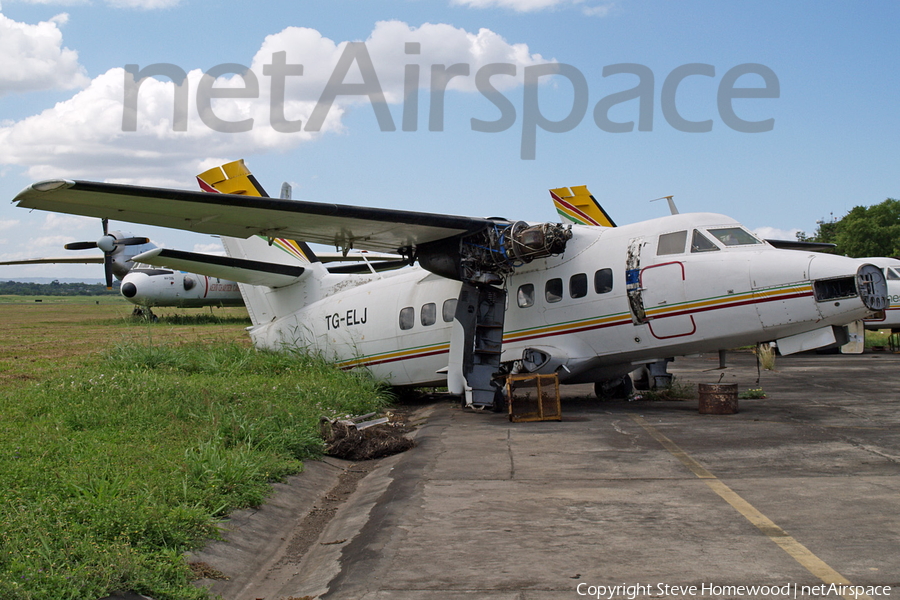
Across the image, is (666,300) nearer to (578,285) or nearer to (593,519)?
(578,285)

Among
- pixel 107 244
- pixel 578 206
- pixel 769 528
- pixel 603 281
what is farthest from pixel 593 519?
pixel 107 244

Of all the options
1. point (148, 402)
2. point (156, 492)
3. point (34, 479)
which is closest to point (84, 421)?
point (148, 402)

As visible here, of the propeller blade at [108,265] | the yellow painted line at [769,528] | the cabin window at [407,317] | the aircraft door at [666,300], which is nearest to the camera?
the yellow painted line at [769,528]

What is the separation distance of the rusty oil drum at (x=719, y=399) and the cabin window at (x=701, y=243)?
7.31 ft

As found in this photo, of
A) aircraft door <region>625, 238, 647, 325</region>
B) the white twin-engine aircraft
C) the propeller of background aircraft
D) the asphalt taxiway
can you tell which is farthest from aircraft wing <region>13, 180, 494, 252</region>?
the propeller of background aircraft

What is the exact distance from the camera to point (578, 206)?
25281 millimetres

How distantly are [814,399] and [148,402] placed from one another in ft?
37.5

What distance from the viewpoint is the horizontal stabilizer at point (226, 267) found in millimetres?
13945

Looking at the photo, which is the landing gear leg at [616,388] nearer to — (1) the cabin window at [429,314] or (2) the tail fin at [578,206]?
Result: (1) the cabin window at [429,314]

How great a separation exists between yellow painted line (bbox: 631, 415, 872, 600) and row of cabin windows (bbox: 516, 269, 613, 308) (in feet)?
13.3

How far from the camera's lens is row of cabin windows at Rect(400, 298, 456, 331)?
1417 centimetres

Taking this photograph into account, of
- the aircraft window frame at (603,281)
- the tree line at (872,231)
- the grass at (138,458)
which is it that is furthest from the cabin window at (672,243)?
the tree line at (872,231)

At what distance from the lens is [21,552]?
4.71m

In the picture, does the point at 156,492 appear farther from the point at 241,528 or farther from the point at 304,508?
the point at 304,508
